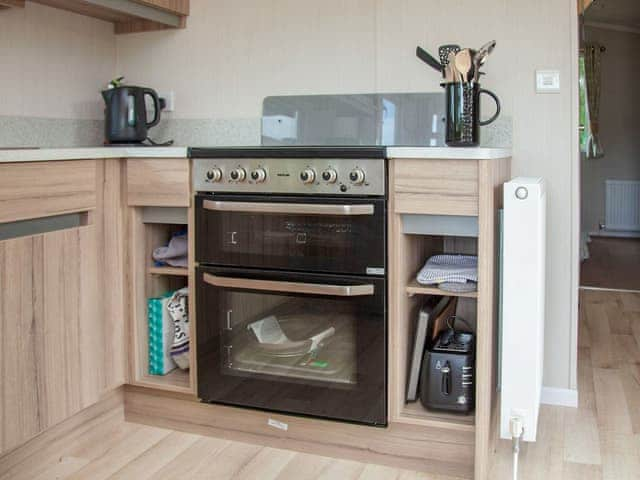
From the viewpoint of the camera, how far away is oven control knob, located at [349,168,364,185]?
223cm

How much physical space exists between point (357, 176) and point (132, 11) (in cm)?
125

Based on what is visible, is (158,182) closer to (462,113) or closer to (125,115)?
(125,115)

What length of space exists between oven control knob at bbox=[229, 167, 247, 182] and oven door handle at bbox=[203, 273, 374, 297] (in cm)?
32

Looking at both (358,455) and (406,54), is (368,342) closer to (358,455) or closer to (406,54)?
(358,455)

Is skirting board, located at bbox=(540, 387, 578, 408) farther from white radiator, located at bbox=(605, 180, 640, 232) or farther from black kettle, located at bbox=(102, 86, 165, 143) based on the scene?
white radiator, located at bbox=(605, 180, 640, 232)

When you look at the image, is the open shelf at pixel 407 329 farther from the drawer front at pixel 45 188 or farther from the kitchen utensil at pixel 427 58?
the drawer front at pixel 45 188

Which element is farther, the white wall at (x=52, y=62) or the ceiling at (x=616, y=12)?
the ceiling at (x=616, y=12)

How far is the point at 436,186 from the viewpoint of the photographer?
2.17m

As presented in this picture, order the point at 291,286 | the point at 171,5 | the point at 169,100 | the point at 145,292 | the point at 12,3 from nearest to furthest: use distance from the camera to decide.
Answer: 1. the point at 291,286
2. the point at 12,3
3. the point at 145,292
4. the point at 171,5
5. the point at 169,100

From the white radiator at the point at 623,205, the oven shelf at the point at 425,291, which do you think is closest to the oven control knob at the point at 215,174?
the oven shelf at the point at 425,291

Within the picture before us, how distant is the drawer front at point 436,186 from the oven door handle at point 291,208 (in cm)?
12

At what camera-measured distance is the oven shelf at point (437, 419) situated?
2268 mm

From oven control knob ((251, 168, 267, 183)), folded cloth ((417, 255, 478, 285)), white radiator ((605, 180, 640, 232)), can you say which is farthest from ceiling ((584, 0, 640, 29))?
oven control knob ((251, 168, 267, 183))

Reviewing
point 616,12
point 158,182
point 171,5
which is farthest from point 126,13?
point 616,12
